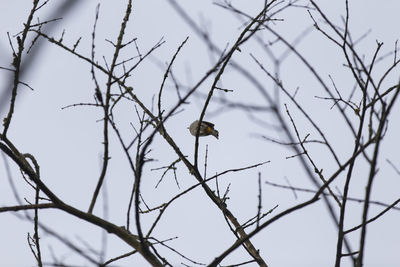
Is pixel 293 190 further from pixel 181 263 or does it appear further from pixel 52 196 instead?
pixel 52 196

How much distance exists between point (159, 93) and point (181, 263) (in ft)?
4.31

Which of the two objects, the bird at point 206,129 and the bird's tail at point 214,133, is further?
the bird's tail at point 214,133

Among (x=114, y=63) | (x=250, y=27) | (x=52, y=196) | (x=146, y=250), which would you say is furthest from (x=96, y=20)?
(x=146, y=250)

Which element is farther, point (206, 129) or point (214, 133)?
point (214, 133)

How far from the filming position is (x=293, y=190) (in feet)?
9.78

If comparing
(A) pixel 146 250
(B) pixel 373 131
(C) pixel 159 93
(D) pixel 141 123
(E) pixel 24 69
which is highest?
(C) pixel 159 93

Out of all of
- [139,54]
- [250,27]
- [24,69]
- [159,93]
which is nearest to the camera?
[24,69]

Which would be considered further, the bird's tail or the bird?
the bird's tail

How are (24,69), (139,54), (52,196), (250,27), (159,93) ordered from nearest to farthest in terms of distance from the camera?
1. (24,69)
2. (52,196)
3. (250,27)
4. (159,93)
5. (139,54)

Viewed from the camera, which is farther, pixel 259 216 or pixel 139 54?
pixel 139 54

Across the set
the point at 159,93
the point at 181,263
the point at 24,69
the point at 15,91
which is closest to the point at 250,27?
the point at 159,93

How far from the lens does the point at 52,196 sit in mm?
2285

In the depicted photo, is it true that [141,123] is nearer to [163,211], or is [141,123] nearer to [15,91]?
[163,211]

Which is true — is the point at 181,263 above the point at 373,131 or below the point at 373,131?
below
